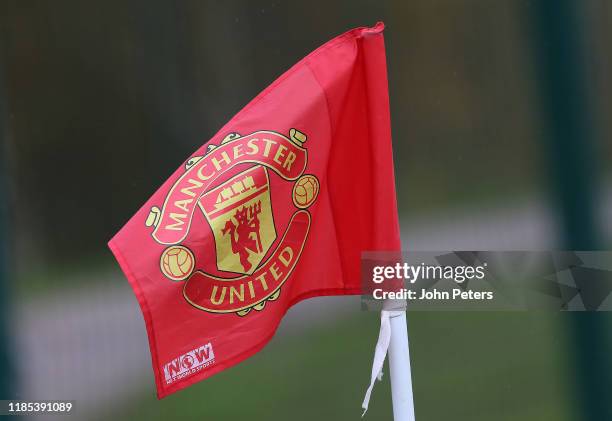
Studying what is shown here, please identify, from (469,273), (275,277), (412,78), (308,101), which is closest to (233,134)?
(308,101)

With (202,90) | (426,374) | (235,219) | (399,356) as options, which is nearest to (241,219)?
(235,219)

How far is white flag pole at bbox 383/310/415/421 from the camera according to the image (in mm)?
2924

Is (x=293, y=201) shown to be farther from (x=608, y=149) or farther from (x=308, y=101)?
(x=608, y=149)

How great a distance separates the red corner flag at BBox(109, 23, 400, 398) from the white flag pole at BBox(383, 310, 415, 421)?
0.80 feet

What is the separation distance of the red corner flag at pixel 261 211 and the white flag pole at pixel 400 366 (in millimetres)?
242

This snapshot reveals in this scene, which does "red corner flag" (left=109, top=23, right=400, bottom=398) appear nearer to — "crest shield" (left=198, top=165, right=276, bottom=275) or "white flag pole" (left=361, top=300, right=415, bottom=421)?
"crest shield" (left=198, top=165, right=276, bottom=275)

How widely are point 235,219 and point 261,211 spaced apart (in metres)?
0.09

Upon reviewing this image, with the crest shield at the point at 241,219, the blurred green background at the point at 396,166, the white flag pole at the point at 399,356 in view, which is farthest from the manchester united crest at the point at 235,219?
the blurred green background at the point at 396,166

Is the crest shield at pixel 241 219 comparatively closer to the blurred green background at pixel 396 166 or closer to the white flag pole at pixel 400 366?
the white flag pole at pixel 400 366

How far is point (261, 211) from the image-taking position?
2.86 metres

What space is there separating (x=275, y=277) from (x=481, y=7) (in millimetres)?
1757

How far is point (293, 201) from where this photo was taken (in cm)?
291

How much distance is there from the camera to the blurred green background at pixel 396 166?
4004 millimetres

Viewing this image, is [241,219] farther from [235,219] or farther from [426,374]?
[426,374]
